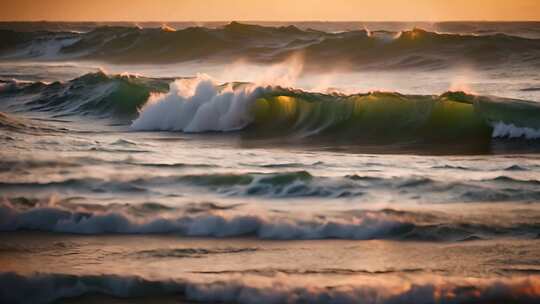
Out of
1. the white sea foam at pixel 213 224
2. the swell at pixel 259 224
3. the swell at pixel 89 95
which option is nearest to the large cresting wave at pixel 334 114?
the swell at pixel 89 95

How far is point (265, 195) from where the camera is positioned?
957cm

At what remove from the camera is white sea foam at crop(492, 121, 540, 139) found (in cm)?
1480

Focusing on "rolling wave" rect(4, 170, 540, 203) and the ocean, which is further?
"rolling wave" rect(4, 170, 540, 203)

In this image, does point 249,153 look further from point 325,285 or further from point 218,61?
point 218,61

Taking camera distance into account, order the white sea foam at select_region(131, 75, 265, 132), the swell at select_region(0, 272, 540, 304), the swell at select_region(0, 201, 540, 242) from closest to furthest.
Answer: the swell at select_region(0, 272, 540, 304), the swell at select_region(0, 201, 540, 242), the white sea foam at select_region(131, 75, 265, 132)

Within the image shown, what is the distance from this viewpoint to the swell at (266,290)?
6.30 meters

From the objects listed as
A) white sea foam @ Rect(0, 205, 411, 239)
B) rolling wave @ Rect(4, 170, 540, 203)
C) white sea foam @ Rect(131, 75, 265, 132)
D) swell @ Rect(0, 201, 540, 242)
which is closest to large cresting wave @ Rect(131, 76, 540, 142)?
white sea foam @ Rect(131, 75, 265, 132)

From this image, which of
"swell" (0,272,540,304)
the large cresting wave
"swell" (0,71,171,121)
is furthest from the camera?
"swell" (0,71,171,121)

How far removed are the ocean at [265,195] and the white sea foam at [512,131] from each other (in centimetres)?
3

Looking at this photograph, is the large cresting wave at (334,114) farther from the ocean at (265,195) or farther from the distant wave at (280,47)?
the distant wave at (280,47)

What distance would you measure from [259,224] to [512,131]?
8.16 meters

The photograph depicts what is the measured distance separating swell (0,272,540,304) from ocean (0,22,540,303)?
0.01 m

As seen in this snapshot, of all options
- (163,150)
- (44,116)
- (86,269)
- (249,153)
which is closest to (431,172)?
(249,153)

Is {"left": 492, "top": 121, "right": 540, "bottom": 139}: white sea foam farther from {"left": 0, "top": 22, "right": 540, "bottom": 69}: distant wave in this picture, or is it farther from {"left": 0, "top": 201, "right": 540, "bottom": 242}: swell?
{"left": 0, "top": 22, "right": 540, "bottom": 69}: distant wave
